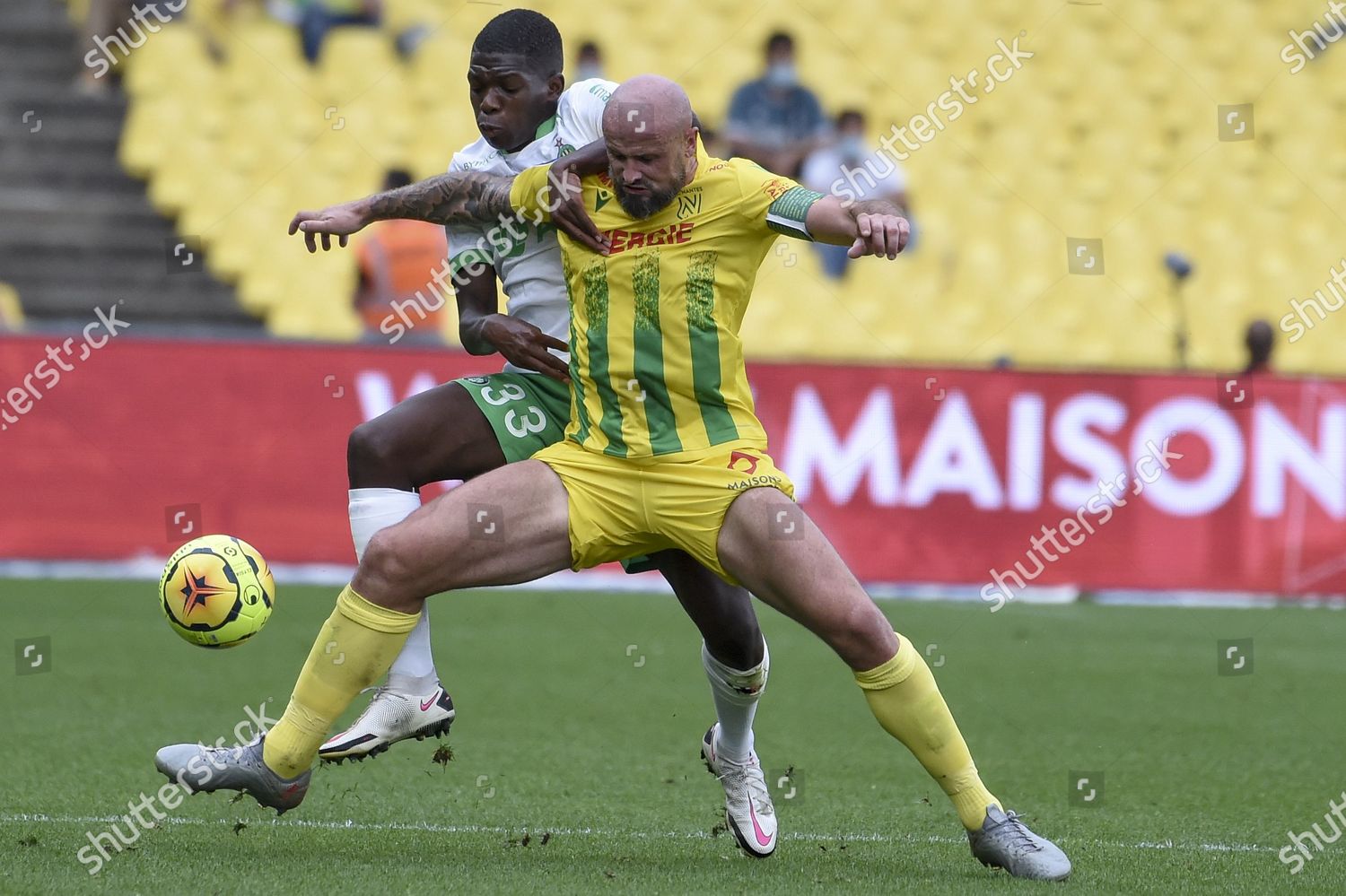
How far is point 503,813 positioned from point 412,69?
10455mm

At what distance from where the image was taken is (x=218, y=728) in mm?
7027

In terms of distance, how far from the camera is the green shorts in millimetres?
5445

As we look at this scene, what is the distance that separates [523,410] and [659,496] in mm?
809

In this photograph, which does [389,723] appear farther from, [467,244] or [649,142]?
[649,142]

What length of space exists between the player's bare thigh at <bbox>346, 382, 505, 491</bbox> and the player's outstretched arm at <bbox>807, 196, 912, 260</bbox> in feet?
4.39

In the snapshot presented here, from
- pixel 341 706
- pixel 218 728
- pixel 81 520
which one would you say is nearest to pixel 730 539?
pixel 341 706

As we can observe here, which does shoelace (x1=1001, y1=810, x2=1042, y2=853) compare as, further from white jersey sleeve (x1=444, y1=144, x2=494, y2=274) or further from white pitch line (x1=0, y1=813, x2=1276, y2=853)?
white jersey sleeve (x1=444, y1=144, x2=494, y2=274)

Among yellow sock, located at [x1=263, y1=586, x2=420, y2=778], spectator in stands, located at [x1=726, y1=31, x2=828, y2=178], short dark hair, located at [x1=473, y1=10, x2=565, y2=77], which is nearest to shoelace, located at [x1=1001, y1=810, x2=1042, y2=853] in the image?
yellow sock, located at [x1=263, y1=586, x2=420, y2=778]

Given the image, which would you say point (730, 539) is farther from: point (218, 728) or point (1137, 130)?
point (1137, 130)

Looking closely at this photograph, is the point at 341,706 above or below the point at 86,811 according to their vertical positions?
above

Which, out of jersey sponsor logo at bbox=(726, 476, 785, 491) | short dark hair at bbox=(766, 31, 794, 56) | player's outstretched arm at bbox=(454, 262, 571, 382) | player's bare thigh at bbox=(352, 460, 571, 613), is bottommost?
player's bare thigh at bbox=(352, 460, 571, 613)

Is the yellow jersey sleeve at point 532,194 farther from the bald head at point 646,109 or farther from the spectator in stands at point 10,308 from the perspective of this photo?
the spectator in stands at point 10,308

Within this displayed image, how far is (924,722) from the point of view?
191 inches

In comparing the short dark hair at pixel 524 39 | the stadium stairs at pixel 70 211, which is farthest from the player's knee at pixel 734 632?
the stadium stairs at pixel 70 211
